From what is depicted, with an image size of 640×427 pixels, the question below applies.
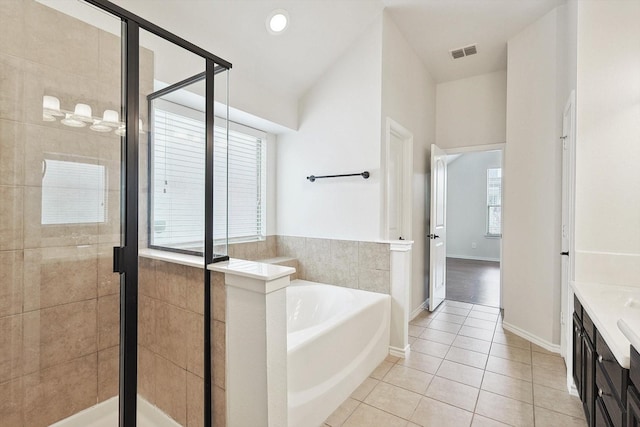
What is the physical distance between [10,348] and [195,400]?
38.1 inches

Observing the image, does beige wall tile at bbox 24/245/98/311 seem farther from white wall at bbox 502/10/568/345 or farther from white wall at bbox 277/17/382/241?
white wall at bbox 502/10/568/345

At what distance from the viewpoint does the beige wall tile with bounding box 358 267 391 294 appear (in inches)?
108

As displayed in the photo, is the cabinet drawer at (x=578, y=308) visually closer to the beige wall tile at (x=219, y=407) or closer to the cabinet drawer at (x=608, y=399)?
the cabinet drawer at (x=608, y=399)

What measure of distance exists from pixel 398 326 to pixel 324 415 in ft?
3.53

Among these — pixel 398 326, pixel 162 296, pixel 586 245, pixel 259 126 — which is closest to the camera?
pixel 162 296

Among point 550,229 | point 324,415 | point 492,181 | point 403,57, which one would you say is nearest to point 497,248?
point 492,181

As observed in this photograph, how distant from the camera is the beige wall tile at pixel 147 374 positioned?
4.88 feet

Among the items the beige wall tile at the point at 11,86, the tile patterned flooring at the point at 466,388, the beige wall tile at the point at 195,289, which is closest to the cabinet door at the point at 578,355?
Result: the tile patterned flooring at the point at 466,388

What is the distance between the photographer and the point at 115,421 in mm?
1550

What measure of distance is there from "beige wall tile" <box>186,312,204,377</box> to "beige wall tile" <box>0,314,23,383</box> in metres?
0.86

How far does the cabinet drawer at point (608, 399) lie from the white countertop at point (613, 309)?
0.19 metres

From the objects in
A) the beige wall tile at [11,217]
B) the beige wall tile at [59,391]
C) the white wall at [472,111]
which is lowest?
the beige wall tile at [59,391]

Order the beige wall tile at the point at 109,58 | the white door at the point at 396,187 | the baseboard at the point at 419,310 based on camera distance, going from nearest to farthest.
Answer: the beige wall tile at the point at 109,58, the white door at the point at 396,187, the baseboard at the point at 419,310

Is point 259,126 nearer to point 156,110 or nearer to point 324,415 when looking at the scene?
point 156,110
